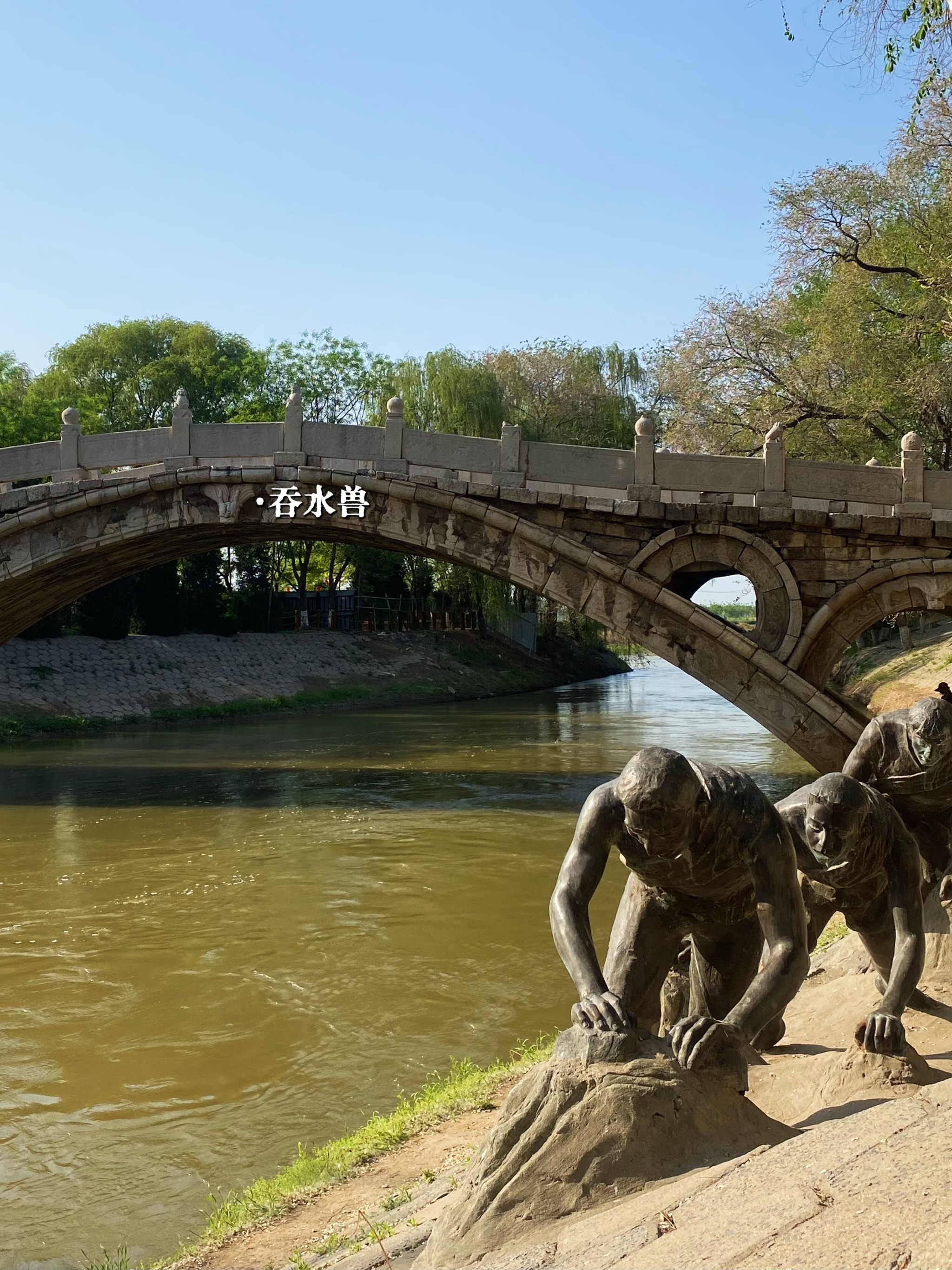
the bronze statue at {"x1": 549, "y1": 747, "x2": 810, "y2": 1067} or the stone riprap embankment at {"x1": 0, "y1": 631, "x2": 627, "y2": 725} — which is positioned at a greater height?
the bronze statue at {"x1": 549, "y1": 747, "x2": 810, "y2": 1067}

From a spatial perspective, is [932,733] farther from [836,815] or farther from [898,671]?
[898,671]

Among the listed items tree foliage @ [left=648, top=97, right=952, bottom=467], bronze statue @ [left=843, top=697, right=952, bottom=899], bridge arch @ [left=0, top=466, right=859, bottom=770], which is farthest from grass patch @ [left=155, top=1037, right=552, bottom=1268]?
tree foliage @ [left=648, top=97, right=952, bottom=467]

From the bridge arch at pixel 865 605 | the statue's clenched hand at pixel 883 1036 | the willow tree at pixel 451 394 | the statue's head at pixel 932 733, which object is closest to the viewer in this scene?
the statue's clenched hand at pixel 883 1036

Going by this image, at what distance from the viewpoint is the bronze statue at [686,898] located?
11.6 feet

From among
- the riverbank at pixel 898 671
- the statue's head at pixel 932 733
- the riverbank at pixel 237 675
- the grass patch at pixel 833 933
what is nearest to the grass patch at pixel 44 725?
the riverbank at pixel 237 675

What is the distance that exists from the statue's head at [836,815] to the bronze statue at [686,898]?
451 millimetres

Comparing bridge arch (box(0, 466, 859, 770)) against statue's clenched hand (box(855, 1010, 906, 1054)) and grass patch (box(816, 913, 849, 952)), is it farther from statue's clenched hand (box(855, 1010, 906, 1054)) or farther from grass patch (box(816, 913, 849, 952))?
statue's clenched hand (box(855, 1010, 906, 1054))

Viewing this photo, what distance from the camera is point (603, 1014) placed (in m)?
3.45

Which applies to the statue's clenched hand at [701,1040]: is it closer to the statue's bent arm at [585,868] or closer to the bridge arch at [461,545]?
the statue's bent arm at [585,868]

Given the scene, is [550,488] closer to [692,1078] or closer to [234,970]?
[234,970]

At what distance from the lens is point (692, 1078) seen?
136 inches

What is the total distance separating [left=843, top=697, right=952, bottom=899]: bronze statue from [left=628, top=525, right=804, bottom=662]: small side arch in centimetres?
838

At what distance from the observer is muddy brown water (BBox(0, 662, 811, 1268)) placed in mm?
5832

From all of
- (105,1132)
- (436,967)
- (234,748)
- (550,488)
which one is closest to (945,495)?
(550,488)
